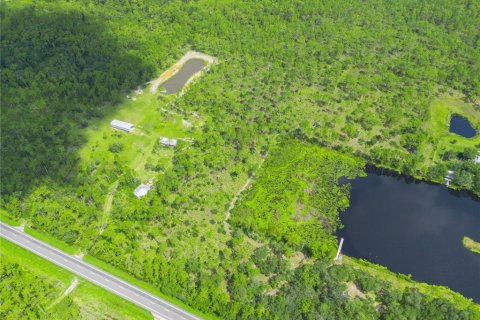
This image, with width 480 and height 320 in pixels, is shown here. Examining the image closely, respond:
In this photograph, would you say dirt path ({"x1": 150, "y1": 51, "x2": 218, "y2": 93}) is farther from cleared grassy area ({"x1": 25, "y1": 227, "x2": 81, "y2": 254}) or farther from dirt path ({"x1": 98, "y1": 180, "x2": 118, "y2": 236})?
cleared grassy area ({"x1": 25, "y1": 227, "x2": 81, "y2": 254})

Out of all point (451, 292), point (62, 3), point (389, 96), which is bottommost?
point (451, 292)

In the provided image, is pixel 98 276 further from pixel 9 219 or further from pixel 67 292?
→ pixel 9 219

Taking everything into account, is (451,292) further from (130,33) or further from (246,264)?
(130,33)

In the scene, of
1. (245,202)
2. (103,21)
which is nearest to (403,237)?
(245,202)

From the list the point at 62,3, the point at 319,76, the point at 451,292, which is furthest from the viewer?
the point at 62,3

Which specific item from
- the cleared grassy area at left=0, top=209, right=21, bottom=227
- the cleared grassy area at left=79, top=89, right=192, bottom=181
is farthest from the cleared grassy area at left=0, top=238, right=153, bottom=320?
the cleared grassy area at left=79, top=89, right=192, bottom=181

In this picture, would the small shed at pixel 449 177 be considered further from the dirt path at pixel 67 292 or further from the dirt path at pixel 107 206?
the dirt path at pixel 67 292
